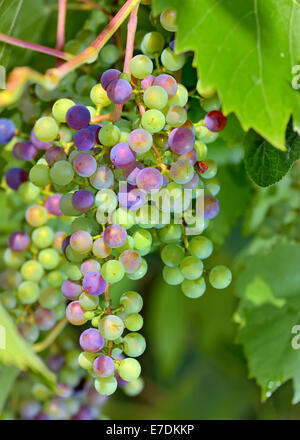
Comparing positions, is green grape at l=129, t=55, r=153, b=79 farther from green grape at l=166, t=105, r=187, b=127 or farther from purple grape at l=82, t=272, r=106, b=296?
purple grape at l=82, t=272, r=106, b=296

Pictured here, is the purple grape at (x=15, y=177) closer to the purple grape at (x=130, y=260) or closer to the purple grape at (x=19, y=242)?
the purple grape at (x=19, y=242)

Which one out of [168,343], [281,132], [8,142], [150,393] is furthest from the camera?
[150,393]

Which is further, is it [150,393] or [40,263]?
[150,393]

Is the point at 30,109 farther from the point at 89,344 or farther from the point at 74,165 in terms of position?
the point at 89,344

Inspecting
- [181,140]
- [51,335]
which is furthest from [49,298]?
[181,140]

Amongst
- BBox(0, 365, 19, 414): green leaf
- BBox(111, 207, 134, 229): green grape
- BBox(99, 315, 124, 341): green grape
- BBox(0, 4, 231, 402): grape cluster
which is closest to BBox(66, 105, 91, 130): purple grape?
BBox(0, 4, 231, 402): grape cluster

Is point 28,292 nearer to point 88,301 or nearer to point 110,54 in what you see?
point 88,301

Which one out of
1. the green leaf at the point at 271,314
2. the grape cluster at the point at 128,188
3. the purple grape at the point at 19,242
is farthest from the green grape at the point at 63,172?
the green leaf at the point at 271,314
